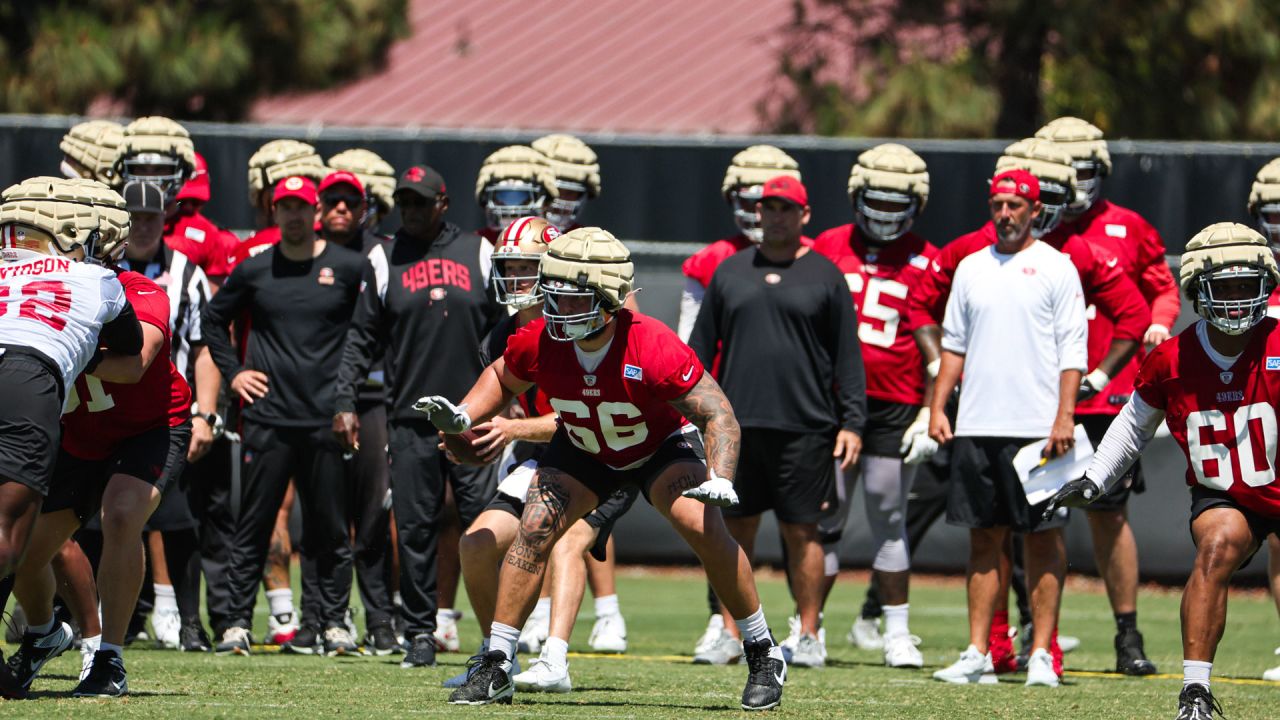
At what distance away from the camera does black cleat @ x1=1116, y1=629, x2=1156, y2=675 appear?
905 centimetres

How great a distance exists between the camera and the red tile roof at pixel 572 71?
78.3ft

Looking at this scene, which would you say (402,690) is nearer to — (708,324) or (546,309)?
(546,309)

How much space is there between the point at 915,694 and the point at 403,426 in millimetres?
2673

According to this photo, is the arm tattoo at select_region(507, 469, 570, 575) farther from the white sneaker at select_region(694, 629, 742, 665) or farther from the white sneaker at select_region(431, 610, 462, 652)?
the white sneaker at select_region(431, 610, 462, 652)

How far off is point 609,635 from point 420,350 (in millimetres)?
1760

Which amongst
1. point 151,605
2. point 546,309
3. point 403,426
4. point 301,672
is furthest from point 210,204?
point 546,309

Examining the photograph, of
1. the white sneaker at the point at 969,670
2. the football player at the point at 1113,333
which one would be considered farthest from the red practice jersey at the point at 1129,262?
the white sneaker at the point at 969,670

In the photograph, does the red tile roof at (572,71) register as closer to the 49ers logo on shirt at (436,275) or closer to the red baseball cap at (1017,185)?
the 49ers logo on shirt at (436,275)

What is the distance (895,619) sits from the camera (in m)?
9.43

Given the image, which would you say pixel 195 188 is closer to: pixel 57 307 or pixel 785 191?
pixel 785 191

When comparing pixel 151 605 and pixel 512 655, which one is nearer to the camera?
pixel 512 655

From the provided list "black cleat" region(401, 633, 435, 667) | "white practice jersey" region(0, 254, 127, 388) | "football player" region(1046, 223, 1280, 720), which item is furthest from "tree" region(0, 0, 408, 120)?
"football player" region(1046, 223, 1280, 720)

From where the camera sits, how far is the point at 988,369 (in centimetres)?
871

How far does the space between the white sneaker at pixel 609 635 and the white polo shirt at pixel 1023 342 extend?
208 centimetres
